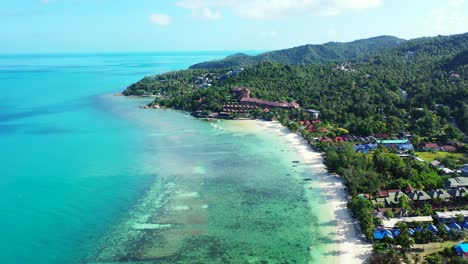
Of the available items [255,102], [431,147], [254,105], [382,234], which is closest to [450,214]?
[382,234]

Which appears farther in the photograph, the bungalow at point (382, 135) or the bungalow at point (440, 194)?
the bungalow at point (382, 135)

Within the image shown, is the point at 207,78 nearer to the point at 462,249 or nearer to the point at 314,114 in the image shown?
the point at 314,114

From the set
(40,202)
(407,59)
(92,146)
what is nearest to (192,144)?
(92,146)

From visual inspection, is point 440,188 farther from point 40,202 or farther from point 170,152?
point 40,202

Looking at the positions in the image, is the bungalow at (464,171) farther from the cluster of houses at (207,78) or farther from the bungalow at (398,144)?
the cluster of houses at (207,78)

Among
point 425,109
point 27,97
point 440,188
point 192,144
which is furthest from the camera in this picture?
point 27,97

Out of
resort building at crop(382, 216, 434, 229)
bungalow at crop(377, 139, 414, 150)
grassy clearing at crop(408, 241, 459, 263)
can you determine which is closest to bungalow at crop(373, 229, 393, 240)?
resort building at crop(382, 216, 434, 229)

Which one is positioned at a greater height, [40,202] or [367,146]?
[367,146]

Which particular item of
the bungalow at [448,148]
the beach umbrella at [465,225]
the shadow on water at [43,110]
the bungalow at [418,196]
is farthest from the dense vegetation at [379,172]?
the shadow on water at [43,110]
